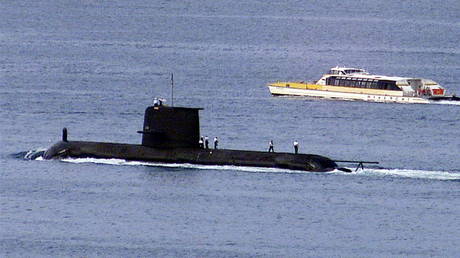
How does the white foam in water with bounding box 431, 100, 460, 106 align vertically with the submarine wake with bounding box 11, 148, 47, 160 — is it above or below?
above

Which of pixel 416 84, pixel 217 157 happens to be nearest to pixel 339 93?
pixel 416 84

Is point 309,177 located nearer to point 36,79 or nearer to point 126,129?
point 126,129

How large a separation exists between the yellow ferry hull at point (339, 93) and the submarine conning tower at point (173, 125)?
37.9 meters

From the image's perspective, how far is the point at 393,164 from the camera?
75.2 meters

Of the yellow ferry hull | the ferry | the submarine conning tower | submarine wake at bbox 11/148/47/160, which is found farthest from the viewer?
the yellow ferry hull

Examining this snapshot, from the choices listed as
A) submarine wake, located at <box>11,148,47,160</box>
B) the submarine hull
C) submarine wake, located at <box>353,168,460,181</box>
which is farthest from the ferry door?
the submarine hull

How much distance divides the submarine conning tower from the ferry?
3793cm

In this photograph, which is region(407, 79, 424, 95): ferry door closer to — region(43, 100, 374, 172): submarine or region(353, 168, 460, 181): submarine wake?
region(353, 168, 460, 181): submarine wake

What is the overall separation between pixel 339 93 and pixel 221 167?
40653 mm

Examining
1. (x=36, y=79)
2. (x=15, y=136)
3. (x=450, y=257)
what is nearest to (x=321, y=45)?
(x=36, y=79)

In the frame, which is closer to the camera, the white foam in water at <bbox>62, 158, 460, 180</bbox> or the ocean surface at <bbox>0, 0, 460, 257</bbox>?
the ocean surface at <bbox>0, 0, 460, 257</bbox>

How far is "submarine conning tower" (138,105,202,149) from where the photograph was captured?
6975cm

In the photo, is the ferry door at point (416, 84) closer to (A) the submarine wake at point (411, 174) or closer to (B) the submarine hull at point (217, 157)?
(A) the submarine wake at point (411, 174)

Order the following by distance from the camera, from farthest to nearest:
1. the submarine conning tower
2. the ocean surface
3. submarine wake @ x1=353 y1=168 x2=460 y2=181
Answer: submarine wake @ x1=353 y1=168 x2=460 y2=181, the submarine conning tower, the ocean surface
